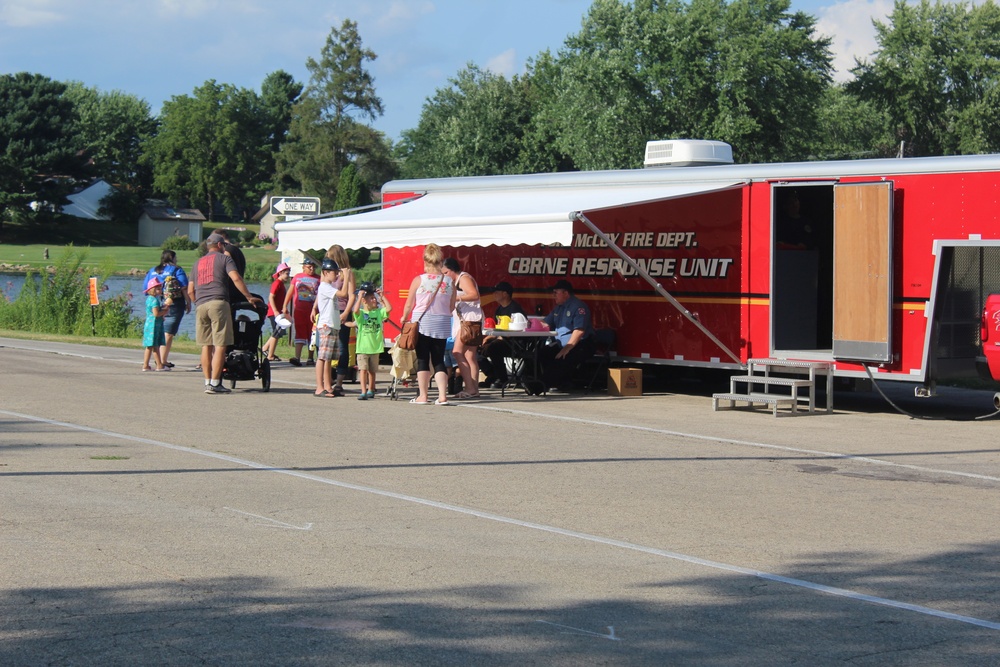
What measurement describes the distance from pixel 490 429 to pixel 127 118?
366 ft

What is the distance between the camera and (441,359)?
46.2 feet

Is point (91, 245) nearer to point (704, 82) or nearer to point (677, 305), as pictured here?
point (704, 82)

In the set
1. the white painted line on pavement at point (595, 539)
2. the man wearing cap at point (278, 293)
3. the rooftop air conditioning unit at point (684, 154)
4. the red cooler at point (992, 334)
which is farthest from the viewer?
the man wearing cap at point (278, 293)

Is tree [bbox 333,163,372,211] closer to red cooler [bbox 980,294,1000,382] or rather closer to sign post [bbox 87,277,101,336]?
sign post [bbox 87,277,101,336]

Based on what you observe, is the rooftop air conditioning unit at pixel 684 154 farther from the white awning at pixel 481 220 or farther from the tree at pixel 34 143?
the tree at pixel 34 143

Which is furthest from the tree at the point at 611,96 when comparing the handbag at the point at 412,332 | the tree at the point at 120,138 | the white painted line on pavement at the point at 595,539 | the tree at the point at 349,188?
the tree at the point at 120,138

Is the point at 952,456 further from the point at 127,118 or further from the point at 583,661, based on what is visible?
the point at 127,118

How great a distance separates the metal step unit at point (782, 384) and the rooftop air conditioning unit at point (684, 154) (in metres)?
3.34

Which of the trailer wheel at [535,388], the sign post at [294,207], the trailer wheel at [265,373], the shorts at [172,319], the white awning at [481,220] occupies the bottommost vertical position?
the trailer wheel at [535,388]

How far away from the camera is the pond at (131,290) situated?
1253 inches

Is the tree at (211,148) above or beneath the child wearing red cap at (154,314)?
above

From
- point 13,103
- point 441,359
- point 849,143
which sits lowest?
point 441,359

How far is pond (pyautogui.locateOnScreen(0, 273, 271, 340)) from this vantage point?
31.8m

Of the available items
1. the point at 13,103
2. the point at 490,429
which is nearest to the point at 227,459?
the point at 490,429
